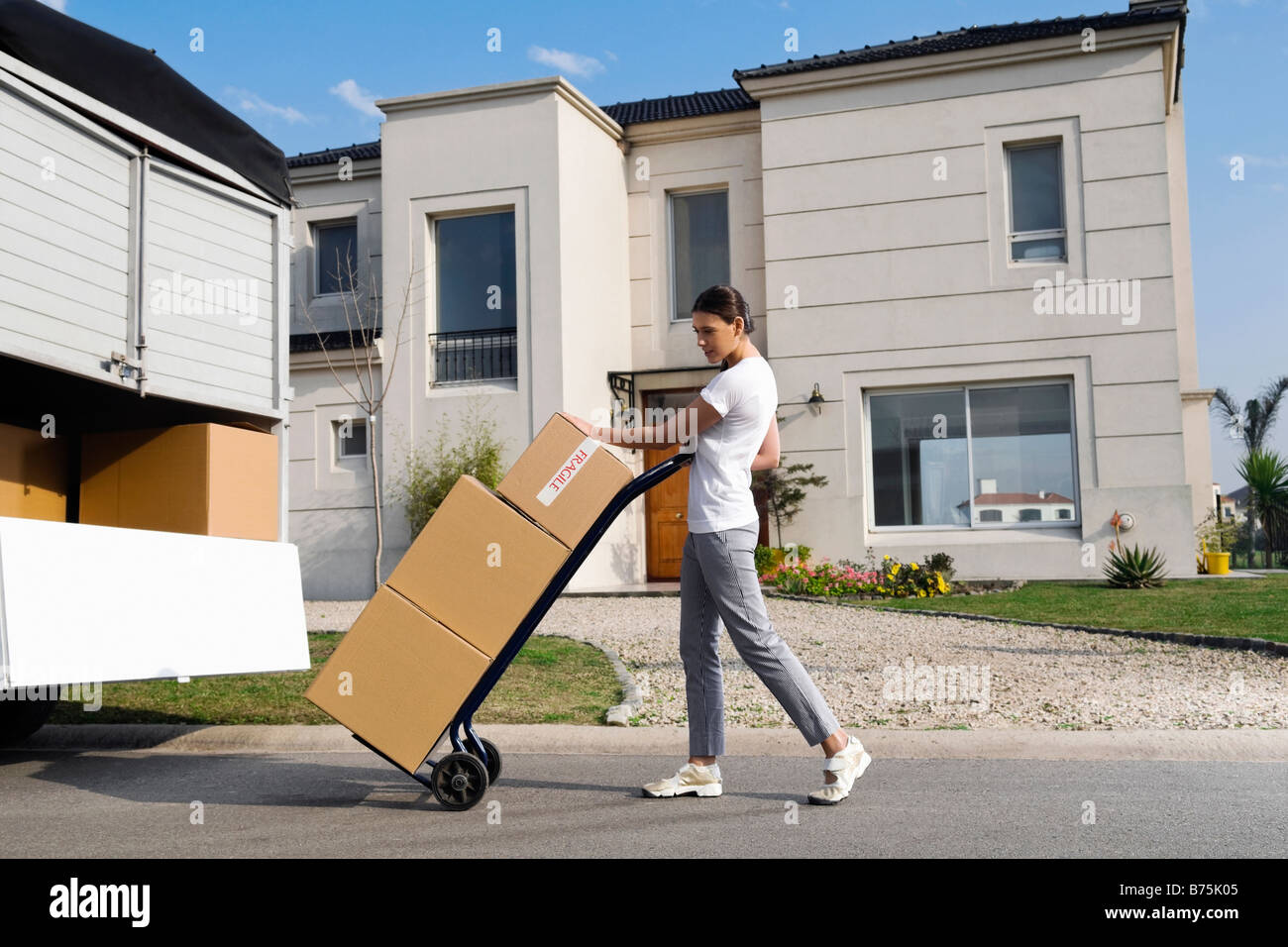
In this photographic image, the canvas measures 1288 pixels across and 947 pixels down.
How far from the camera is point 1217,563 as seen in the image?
55.3 feet

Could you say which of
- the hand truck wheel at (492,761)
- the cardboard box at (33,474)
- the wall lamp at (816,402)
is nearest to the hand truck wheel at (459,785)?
the hand truck wheel at (492,761)

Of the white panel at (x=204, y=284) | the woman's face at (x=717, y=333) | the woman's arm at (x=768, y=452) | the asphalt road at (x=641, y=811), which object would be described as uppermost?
the white panel at (x=204, y=284)

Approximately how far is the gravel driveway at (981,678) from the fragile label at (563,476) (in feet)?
8.12

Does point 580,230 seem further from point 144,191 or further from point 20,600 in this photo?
point 20,600

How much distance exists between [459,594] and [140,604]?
4.51ft

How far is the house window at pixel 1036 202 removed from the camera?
1596cm

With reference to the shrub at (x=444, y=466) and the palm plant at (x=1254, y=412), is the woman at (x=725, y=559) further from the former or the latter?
the palm plant at (x=1254, y=412)

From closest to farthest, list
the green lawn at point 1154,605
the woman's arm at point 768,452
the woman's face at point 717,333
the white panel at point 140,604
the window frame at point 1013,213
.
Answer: the white panel at point 140,604 < the woman's face at point 717,333 < the woman's arm at point 768,452 < the green lawn at point 1154,605 < the window frame at point 1013,213

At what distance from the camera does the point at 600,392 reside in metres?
17.0

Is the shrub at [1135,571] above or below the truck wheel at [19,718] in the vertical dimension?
above

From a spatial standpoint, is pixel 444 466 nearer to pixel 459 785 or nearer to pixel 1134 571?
pixel 1134 571

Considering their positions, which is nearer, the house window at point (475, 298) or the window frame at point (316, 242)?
the house window at point (475, 298)

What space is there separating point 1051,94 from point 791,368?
5294 mm
